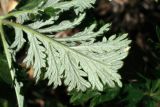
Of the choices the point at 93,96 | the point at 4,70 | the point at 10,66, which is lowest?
the point at 93,96

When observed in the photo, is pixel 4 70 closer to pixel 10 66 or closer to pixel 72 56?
pixel 10 66

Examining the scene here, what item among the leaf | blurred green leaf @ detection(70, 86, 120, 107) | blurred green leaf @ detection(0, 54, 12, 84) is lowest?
blurred green leaf @ detection(70, 86, 120, 107)

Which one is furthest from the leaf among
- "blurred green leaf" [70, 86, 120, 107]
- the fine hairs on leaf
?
"blurred green leaf" [70, 86, 120, 107]

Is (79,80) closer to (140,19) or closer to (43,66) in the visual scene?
(43,66)

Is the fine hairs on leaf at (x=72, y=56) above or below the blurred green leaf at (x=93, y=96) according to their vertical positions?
above

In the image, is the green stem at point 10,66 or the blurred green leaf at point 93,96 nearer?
the green stem at point 10,66

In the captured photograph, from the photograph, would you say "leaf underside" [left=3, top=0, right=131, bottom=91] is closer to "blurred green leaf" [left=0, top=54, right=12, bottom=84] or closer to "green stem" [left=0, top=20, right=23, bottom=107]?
"green stem" [left=0, top=20, right=23, bottom=107]

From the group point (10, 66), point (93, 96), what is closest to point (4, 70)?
point (10, 66)

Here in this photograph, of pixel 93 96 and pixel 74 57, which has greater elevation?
pixel 74 57

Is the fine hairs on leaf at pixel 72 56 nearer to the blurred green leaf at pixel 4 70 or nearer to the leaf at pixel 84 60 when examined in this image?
the leaf at pixel 84 60

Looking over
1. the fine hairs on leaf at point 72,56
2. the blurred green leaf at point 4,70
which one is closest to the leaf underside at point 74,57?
the fine hairs on leaf at point 72,56

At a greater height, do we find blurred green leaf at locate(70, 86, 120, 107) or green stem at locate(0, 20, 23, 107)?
green stem at locate(0, 20, 23, 107)

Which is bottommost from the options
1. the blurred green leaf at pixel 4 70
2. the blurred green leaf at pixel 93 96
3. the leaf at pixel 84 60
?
the blurred green leaf at pixel 93 96
